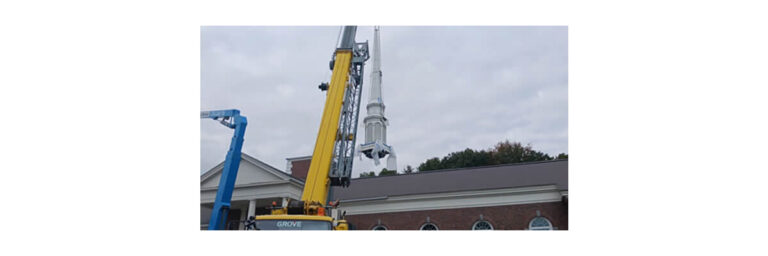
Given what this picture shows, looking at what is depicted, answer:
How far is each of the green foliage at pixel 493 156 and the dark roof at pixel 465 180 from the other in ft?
71.6

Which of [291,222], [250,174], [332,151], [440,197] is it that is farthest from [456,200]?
[291,222]

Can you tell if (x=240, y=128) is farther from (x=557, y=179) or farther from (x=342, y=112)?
(x=557, y=179)

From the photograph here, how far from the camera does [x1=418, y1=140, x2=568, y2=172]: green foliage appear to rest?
47969 millimetres

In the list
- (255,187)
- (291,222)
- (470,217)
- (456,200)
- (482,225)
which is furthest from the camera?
(255,187)

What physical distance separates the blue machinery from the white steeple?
8434 millimetres

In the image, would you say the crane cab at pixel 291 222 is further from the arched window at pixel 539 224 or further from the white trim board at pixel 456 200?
the arched window at pixel 539 224

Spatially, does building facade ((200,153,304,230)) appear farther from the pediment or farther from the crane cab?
the crane cab

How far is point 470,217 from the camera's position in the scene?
2356 centimetres

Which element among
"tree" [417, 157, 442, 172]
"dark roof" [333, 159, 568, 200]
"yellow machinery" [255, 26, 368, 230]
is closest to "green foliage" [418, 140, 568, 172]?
"tree" [417, 157, 442, 172]

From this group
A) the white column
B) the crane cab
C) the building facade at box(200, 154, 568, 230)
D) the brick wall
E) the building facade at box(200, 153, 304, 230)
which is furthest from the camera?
the building facade at box(200, 153, 304, 230)

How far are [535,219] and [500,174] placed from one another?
11.1 ft

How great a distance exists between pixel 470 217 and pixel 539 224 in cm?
322

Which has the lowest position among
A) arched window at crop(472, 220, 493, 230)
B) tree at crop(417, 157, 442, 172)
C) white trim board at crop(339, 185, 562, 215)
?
arched window at crop(472, 220, 493, 230)

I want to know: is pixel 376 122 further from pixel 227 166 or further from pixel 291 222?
pixel 291 222
